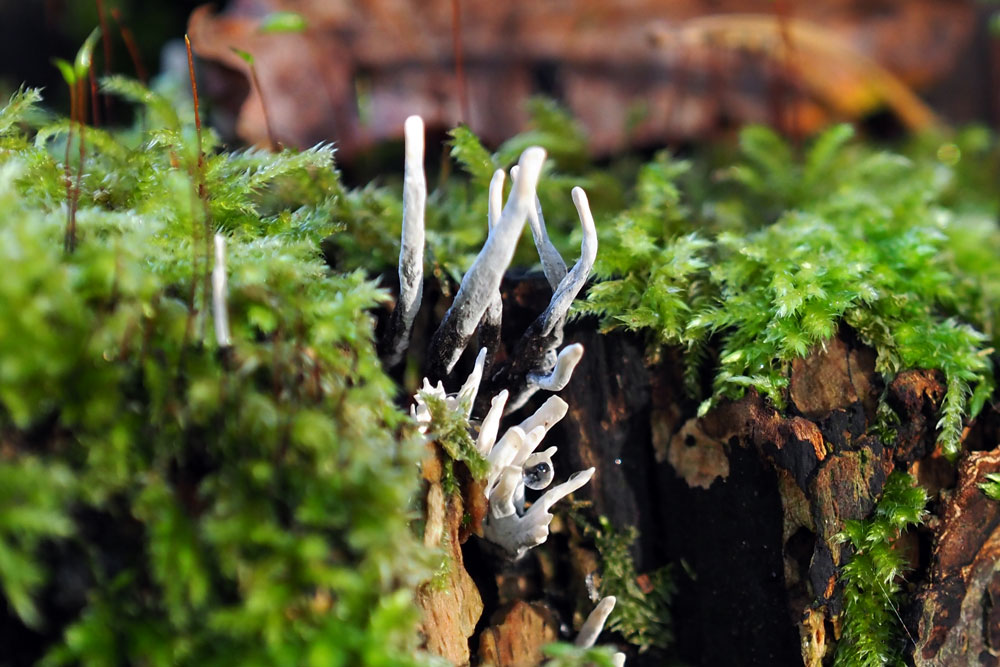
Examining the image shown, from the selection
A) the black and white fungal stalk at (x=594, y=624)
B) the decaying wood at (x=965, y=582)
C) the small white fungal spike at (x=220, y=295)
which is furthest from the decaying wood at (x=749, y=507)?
the small white fungal spike at (x=220, y=295)

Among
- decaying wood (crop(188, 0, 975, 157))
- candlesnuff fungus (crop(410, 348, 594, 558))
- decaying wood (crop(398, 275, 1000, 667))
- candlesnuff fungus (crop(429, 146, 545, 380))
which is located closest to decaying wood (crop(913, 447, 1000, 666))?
decaying wood (crop(398, 275, 1000, 667))

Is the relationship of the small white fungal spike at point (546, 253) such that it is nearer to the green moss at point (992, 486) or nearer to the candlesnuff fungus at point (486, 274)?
the candlesnuff fungus at point (486, 274)

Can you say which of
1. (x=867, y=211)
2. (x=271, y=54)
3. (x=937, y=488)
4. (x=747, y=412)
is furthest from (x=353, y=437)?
(x=271, y=54)

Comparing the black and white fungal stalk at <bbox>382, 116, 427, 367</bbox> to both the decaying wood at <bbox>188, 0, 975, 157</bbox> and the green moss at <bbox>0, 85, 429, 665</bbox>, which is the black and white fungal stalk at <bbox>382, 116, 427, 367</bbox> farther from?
the decaying wood at <bbox>188, 0, 975, 157</bbox>

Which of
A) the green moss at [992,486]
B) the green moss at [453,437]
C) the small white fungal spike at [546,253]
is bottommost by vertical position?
the green moss at [992,486]

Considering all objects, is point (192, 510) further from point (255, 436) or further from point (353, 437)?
point (353, 437)

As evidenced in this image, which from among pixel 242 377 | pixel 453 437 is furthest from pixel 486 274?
pixel 242 377
